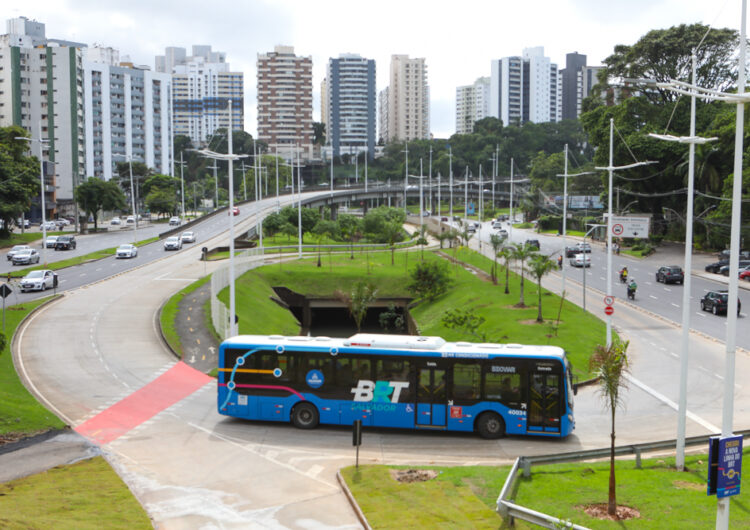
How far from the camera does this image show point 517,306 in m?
51.3

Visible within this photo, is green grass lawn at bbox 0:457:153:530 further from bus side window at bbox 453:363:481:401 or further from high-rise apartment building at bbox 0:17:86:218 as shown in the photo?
high-rise apartment building at bbox 0:17:86:218

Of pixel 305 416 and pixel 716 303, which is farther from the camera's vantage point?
pixel 716 303

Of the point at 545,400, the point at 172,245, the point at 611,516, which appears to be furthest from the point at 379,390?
the point at 172,245

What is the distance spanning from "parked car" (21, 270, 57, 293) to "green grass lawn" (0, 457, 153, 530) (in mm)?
36558

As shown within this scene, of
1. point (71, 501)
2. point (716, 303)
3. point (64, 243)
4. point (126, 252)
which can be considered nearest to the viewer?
point (71, 501)

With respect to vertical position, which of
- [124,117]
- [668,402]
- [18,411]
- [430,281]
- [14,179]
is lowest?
[668,402]

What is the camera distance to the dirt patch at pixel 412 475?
62.2 feet

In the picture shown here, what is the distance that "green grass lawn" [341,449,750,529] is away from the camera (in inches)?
622

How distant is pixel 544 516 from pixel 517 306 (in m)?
37.2

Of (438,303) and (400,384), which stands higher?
(400,384)

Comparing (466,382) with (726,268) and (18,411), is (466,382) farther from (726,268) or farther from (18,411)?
(726,268)

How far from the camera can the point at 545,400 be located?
23.2 m

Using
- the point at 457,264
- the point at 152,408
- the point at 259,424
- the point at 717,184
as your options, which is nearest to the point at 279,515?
the point at 259,424

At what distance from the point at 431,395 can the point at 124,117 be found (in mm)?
177087
